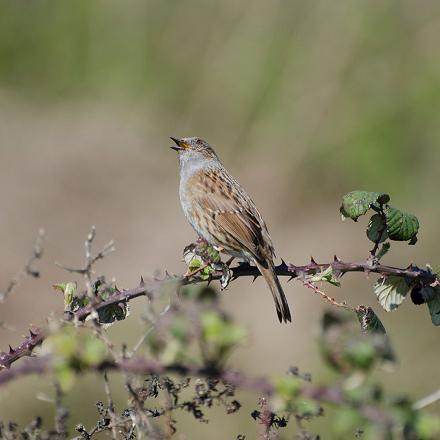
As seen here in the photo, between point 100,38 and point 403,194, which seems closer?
point 403,194

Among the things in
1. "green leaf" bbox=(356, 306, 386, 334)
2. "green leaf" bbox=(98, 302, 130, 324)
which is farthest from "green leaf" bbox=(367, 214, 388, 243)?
"green leaf" bbox=(98, 302, 130, 324)

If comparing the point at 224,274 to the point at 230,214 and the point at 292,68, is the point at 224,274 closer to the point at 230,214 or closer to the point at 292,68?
the point at 230,214

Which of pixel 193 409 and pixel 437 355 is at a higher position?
pixel 437 355

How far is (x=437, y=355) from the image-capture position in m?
5.33

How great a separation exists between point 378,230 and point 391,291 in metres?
0.18

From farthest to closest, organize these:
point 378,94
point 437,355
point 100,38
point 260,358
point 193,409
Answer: point 100,38
point 378,94
point 260,358
point 437,355
point 193,409

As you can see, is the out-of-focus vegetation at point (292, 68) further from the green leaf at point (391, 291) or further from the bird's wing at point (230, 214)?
the green leaf at point (391, 291)

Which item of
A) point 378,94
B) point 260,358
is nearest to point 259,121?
point 378,94

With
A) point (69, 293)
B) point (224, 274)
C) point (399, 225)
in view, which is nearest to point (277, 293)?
point (224, 274)

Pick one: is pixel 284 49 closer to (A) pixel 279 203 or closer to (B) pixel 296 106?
(B) pixel 296 106

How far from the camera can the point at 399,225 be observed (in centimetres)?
252

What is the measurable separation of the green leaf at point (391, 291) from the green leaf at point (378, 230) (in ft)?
0.37

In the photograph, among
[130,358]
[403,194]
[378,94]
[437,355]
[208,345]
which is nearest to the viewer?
[208,345]

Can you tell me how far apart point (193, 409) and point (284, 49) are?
23.2ft
